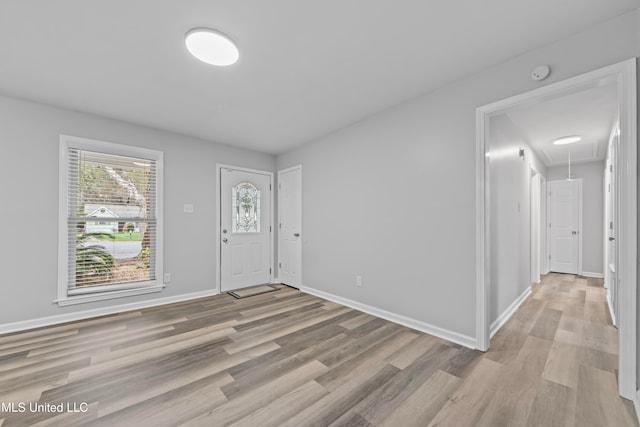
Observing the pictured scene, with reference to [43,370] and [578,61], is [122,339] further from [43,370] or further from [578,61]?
[578,61]

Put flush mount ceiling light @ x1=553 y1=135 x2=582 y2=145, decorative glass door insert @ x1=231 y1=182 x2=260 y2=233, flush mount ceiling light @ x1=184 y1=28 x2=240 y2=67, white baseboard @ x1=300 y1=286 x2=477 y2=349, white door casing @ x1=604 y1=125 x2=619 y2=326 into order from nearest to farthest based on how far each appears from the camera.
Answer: flush mount ceiling light @ x1=184 y1=28 x2=240 y2=67, white baseboard @ x1=300 y1=286 x2=477 y2=349, white door casing @ x1=604 y1=125 x2=619 y2=326, flush mount ceiling light @ x1=553 y1=135 x2=582 y2=145, decorative glass door insert @ x1=231 y1=182 x2=260 y2=233

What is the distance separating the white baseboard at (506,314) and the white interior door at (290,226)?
2712 millimetres

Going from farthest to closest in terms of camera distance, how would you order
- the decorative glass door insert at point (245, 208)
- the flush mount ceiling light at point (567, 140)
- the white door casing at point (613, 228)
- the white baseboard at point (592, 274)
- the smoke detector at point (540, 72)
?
1. the white baseboard at point (592, 274)
2. the decorative glass door insert at point (245, 208)
3. the flush mount ceiling light at point (567, 140)
4. the white door casing at point (613, 228)
5. the smoke detector at point (540, 72)

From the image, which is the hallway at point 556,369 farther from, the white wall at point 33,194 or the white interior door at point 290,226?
the white wall at point 33,194

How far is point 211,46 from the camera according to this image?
190 cm

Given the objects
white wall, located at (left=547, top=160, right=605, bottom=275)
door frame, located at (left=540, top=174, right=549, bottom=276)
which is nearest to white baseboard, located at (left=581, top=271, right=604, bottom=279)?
white wall, located at (left=547, top=160, right=605, bottom=275)

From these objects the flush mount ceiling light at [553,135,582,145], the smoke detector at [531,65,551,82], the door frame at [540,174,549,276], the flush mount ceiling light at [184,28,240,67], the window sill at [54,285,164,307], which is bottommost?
the window sill at [54,285,164,307]

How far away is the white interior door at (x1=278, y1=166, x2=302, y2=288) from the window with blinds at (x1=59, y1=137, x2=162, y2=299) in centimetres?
199

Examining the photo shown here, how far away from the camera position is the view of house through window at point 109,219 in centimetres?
303

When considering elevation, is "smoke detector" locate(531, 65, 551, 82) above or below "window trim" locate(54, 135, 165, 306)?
above

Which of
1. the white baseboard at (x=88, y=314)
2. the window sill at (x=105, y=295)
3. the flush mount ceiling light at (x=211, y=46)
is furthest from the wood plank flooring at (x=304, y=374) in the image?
the flush mount ceiling light at (x=211, y=46)

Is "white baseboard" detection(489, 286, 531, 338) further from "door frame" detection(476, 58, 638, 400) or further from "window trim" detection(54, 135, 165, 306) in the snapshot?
"window trim" detection(54, 135, 165, 306)

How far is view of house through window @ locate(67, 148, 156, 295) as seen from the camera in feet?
9.95

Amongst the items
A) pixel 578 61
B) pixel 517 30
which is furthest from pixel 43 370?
pixel 578 61
